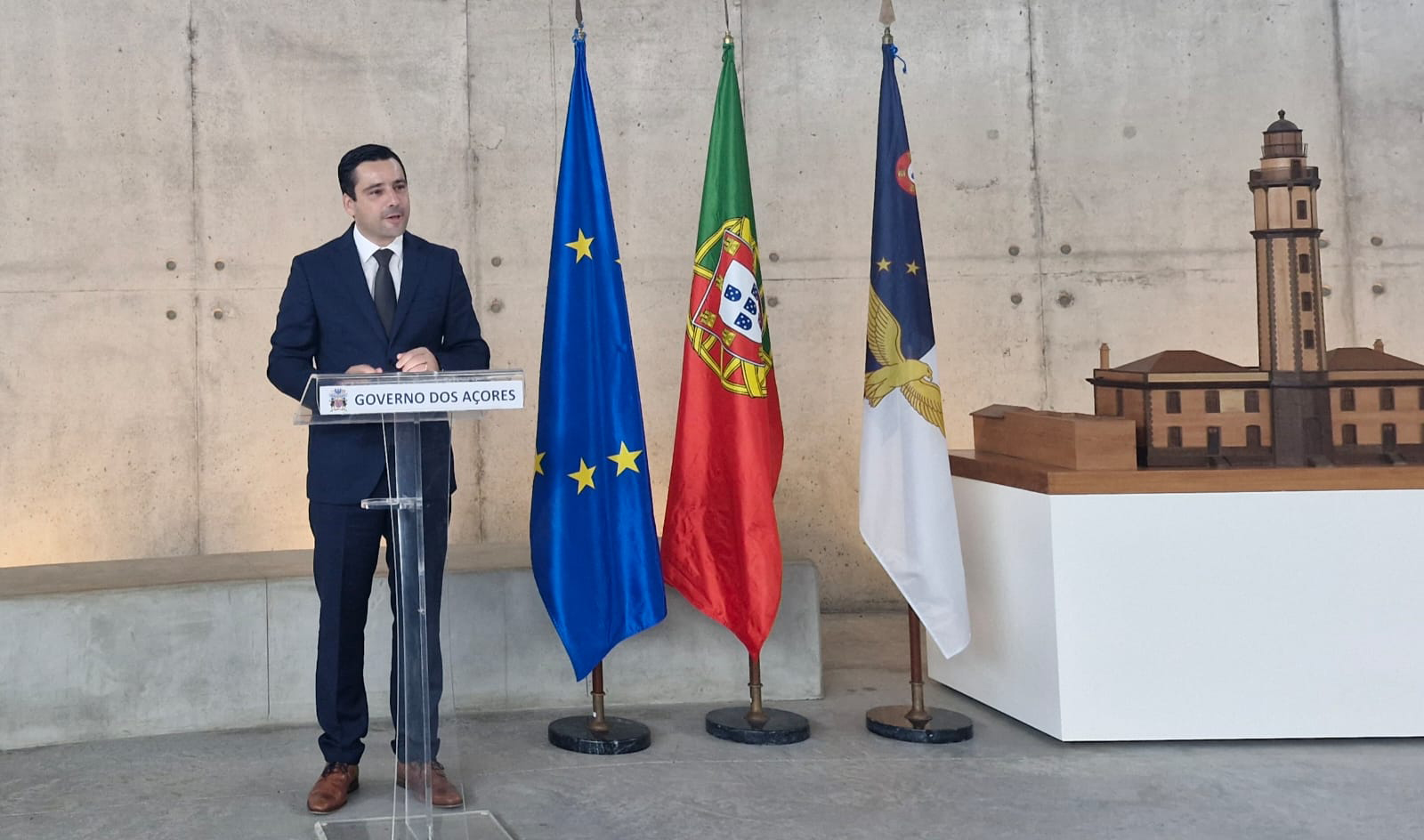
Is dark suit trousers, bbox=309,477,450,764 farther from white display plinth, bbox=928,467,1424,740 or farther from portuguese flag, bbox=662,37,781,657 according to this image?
white display plinth, bbox=928,467,1424,740

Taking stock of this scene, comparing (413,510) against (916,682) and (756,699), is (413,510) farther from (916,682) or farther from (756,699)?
(916,682)

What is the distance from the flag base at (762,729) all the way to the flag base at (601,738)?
0.21 meters

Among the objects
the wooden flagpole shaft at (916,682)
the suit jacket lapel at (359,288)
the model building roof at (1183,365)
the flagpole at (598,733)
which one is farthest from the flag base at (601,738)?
the model building roof at (1183,365)

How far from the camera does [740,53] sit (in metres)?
5.46

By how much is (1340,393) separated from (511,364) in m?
3.33

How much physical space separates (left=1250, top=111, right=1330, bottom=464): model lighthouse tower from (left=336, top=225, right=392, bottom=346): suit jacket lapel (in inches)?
93.4

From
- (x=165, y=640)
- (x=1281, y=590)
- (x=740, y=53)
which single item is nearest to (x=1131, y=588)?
(x=1281, y=590)

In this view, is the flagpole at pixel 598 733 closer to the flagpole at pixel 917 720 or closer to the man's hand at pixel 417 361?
the flagpole at pixel 917 720

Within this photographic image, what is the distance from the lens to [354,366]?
2730 millimetres

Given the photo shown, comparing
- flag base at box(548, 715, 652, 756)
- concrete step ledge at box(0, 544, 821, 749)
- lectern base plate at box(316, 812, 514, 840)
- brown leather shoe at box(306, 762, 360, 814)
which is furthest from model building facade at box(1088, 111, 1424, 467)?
brown leather shoe at box(306, 762, 360, 814)

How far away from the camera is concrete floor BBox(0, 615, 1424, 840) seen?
2.72 metres

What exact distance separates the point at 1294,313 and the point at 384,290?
242 cm

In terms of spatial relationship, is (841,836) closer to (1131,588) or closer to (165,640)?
(1131,588)

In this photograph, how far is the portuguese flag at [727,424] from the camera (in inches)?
135
